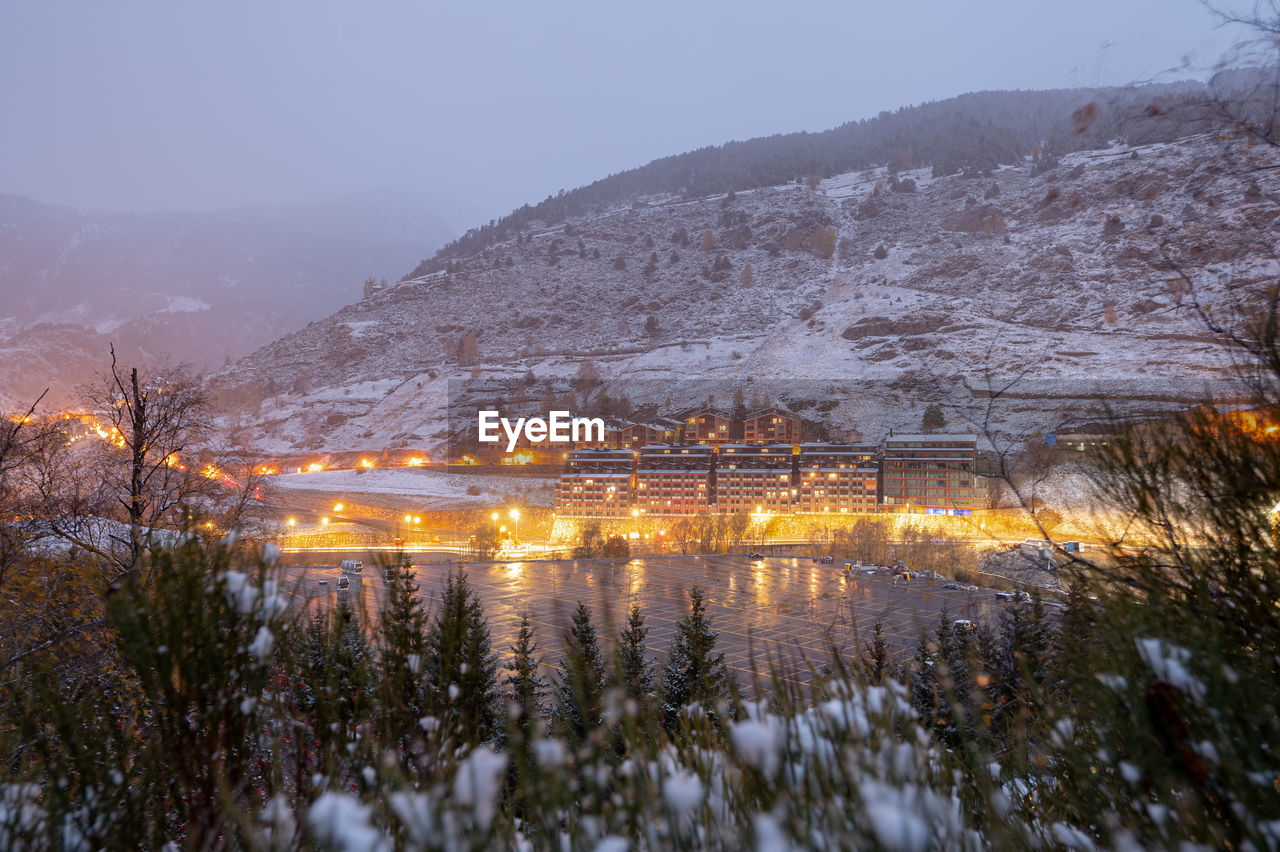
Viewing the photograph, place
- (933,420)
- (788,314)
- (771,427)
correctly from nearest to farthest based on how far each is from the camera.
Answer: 1. (933,420)
2. (771,427)
3. (788,314)

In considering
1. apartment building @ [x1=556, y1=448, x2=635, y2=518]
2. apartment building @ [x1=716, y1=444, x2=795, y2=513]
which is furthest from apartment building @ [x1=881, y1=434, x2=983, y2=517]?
apartment building @ [x1=556, y1=448, x2=635, y2=518]

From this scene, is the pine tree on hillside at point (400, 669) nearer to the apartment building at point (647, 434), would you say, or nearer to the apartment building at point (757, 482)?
the apartment building at point (757, 482)

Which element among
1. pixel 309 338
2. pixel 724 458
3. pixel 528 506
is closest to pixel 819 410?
pixel 724 458

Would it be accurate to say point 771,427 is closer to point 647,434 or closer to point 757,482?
point 647,434

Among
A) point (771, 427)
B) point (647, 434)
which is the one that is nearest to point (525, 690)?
point (647, 434)

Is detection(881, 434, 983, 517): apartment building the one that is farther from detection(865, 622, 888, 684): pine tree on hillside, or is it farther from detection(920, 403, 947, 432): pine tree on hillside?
detection(865, 622, 888, 684): pine tree on hillside

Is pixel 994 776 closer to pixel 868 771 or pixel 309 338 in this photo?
pixel 868 771
